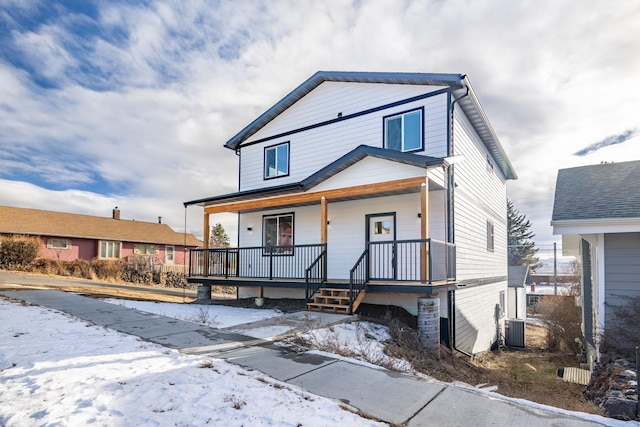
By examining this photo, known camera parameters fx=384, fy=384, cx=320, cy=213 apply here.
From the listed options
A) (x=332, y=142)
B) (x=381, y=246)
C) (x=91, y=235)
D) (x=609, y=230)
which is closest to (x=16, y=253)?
(x=91, y=235)

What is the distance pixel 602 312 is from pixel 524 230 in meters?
44.5

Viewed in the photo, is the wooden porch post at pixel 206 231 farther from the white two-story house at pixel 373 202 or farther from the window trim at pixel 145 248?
the window trim at pixel 145 248

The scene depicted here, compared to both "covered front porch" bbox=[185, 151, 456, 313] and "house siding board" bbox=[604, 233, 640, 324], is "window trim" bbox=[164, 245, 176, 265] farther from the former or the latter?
"house siding board" bbox=[604, 233, 640, 324]

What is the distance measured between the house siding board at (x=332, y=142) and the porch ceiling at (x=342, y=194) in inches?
56.8

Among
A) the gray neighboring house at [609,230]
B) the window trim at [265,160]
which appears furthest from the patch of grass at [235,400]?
the window trim at [265,160]

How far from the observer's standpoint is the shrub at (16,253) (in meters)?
22.9

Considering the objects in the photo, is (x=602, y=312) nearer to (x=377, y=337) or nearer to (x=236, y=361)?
(x=377, y=337)

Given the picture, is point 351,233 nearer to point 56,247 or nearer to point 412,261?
point 412,261

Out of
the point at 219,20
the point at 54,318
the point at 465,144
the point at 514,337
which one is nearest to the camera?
Result: the point at 54,318

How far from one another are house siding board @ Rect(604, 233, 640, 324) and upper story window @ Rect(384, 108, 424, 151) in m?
5.17

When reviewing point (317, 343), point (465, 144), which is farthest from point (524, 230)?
point (317, 343)

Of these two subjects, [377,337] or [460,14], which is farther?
[460,14]

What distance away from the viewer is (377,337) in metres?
8.30

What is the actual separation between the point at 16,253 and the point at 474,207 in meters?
25.6
